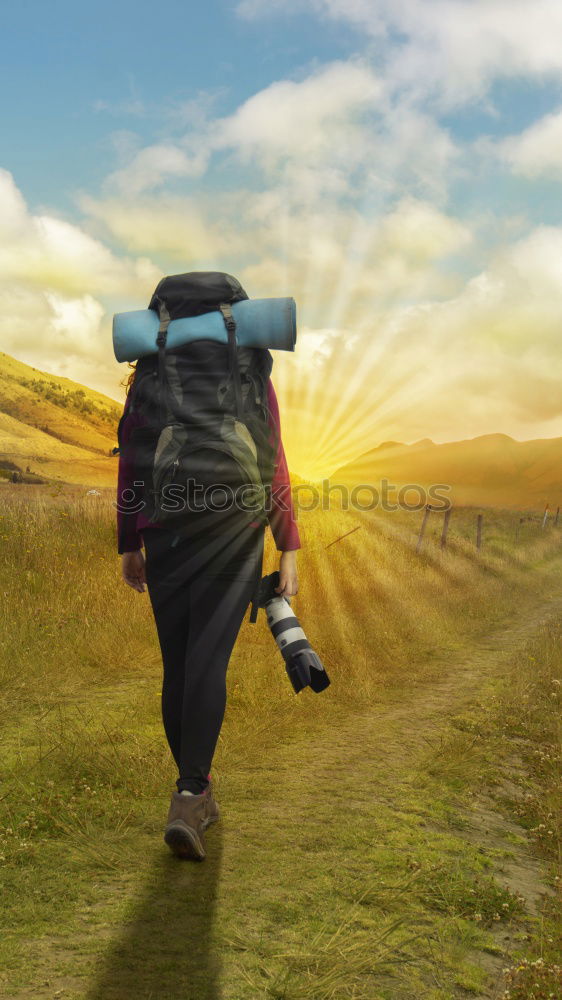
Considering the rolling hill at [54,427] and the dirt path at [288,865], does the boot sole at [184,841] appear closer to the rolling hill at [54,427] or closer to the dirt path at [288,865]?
the dirt path at [288,865]

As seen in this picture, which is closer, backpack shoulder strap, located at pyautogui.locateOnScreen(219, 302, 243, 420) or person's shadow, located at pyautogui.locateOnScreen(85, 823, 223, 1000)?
person's shadow, located at pyautogui.locateOnScreen(85, 823, 223, 1000)

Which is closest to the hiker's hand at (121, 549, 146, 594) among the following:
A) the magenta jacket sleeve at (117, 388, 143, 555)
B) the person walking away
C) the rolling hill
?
the magenta jacket sleeve at (117, 388, 143, 555)

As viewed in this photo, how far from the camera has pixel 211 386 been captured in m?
2.42

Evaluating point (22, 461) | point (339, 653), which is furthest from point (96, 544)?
point (22, 461)

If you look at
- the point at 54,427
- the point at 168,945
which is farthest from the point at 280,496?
the point at 54,427

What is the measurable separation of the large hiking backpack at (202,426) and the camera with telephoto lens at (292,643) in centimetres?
33

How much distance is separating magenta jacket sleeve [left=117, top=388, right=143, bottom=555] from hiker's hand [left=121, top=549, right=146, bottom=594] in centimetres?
4

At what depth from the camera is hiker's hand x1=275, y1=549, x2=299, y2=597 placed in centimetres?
268

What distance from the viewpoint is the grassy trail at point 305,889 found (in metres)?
1.93

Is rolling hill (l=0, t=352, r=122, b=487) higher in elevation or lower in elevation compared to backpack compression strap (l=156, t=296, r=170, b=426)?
higher

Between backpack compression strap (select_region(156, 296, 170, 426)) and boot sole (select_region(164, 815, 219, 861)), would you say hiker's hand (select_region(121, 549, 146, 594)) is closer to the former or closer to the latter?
backpack compression strap (select_region(156, 296, 170, 426))

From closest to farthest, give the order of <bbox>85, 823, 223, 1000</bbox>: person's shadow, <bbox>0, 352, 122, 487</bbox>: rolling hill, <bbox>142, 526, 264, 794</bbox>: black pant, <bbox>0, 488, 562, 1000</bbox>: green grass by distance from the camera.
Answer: <bbox>85, 823, 223, 1000</bbox>: person's shadow, <bbox>0, 488, 562, 1000</bbox>: green grass, <bbox>142, 526, 264, 794</bbox>: black pant, <bbox>0, 352, 122, 487</bbox>: rolling hill

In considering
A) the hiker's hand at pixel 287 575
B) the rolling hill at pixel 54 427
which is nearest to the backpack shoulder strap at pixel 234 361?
the hiker's hand at pixel 287 575

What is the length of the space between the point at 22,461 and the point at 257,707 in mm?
54626
